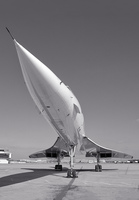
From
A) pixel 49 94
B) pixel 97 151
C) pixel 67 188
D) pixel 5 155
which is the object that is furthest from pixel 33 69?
pixel 5 155

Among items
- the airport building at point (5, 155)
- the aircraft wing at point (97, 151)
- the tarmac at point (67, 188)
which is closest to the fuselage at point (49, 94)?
the tarmac at point (67, 188)

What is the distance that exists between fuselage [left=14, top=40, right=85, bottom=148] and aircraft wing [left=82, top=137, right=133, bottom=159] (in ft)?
18.5

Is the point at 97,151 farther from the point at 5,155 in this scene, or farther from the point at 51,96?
the point at 5,155

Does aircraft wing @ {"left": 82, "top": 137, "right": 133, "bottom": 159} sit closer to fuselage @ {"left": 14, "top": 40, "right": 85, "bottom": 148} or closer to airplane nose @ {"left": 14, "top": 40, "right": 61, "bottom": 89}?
fuselage @ {"left": 14, "top": 40, "right": 85, "bottom": 148}

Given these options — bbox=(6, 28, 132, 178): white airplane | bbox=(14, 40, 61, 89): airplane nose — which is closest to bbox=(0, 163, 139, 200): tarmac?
bbox=(6, 28, 132, 178): white airplane

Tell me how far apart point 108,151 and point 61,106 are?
1099cm

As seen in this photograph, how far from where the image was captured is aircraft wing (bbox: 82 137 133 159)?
1621 cm

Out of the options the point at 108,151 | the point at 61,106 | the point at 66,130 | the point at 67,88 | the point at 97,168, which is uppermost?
the point at 67,88

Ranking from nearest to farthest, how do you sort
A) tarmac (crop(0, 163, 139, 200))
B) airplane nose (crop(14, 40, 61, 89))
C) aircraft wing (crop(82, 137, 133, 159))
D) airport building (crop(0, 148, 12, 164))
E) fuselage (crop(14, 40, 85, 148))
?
1. tarmac (crop(0, 163, 139, 200))
2. airplane nose (crop(14, 40, 61, 89))
3. fuselage (crop(14, 40, 85, 148))
4. aircraft wing (crop(82, 137, 133, 159))
5. airport building (crop(0, 148, 12, 164))

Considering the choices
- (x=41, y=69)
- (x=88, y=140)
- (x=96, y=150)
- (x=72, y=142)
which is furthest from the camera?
(x=96, y=150)

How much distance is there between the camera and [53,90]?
7844 mm

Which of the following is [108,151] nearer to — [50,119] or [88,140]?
[88,140]

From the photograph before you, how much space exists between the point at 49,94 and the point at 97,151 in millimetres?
11675

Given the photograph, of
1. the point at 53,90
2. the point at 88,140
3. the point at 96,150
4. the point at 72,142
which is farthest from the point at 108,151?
the point at 53,90
